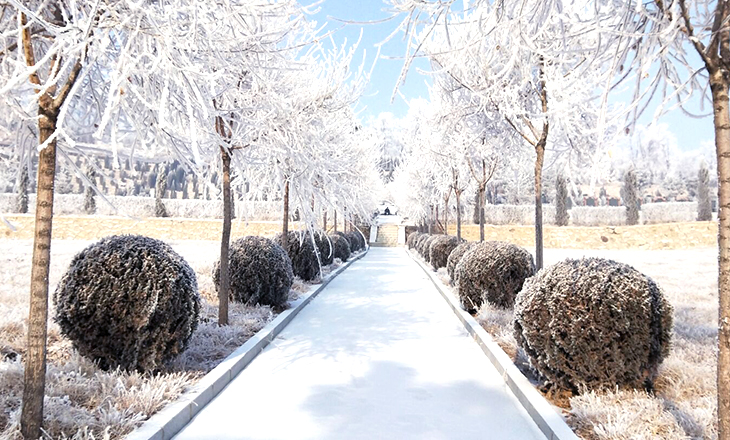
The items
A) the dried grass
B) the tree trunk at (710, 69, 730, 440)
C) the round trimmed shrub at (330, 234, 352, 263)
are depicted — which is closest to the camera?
the tree trunk at (710, 69, 730, 440)

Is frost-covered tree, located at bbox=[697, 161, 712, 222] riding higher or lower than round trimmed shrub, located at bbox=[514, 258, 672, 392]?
higher

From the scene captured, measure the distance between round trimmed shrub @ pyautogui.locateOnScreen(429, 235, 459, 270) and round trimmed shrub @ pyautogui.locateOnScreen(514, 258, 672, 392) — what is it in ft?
34.7

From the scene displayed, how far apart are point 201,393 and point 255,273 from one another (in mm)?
3550

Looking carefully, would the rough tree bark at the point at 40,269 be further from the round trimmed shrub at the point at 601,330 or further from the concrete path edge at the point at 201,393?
the round trimmed shrub at the point at 601,330

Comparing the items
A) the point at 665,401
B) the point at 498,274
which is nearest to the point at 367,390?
the point at 665,401

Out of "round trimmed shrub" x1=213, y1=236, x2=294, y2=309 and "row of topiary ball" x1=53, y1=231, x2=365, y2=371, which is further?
"round trimmed shrub" x1=213, y1=236, x2=294, y2=309

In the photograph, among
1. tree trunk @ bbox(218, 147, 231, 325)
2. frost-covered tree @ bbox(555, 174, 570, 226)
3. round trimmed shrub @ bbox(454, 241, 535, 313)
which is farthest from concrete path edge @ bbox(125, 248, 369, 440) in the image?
frost-covered tree @ bbox(555, 174, 570, 226)

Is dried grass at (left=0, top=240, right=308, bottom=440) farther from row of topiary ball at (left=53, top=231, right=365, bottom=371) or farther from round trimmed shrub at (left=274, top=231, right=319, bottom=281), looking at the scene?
round trimmed shrub at (left=274, top=231, right=319, bottom=281)

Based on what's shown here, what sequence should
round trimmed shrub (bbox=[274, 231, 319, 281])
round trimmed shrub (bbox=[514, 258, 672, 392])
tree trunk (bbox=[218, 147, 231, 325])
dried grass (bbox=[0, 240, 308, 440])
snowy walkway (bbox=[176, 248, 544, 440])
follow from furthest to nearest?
1. round trimmed shrub (bbox=[274, 231, 319, 281])
2. tree trunk (bbox=[218, 147, 231, 325])
3. round trimmed shrub (bbox=[514, 258, 672, 392])
4. snowy walkway (bbox=[176, 248, 544, 440])
5. dried grass (bbox=[0, 240, 308, 440])

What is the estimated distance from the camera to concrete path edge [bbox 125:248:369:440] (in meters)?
3.13

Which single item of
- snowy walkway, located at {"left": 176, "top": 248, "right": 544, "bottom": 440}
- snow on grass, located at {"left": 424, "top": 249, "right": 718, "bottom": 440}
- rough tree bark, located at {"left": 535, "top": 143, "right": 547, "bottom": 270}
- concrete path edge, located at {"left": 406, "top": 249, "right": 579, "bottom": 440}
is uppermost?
rough tree bark, located at {"left": 535, "top": 143, "right": 547, "bottom": 270}

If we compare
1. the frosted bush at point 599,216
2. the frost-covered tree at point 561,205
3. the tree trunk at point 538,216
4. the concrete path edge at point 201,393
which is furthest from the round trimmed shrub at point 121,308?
the frosted bush at point 599,216

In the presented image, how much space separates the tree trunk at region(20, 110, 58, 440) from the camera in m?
2.84

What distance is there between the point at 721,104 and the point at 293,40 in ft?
25.6
